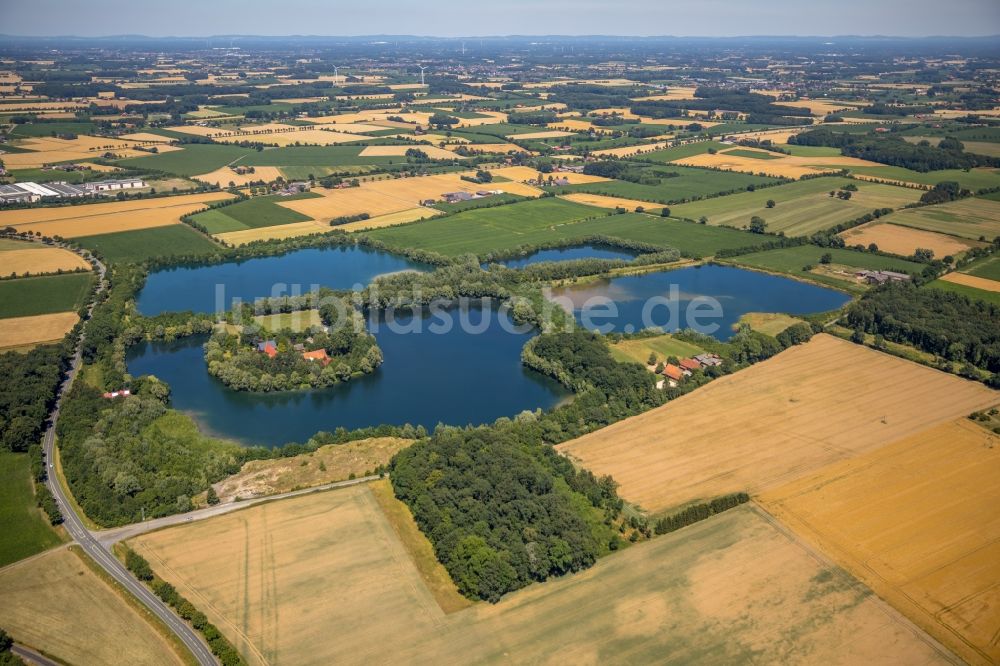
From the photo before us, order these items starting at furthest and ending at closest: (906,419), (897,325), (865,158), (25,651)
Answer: (865,158), (897,325), (906,419), (25,651)

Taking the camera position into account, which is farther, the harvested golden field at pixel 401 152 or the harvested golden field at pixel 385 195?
the harvested golden field at pixel 401 152

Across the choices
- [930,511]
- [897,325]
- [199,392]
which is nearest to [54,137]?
[199,392]

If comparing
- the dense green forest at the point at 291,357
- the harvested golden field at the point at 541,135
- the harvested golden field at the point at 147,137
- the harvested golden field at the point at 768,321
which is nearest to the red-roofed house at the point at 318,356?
the dense green forest at the point at 291,357

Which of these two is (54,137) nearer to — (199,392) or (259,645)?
(199,392)

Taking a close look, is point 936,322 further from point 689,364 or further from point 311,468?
point 311,468

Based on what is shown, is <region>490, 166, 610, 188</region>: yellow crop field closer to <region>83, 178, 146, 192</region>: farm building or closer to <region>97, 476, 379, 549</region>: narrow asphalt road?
<region>83, 178, 146, 192</region>: farm building

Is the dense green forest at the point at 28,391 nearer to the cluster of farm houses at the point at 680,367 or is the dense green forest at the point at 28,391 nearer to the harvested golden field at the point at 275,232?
Answer: the harvested golden field at the point at 275,232
